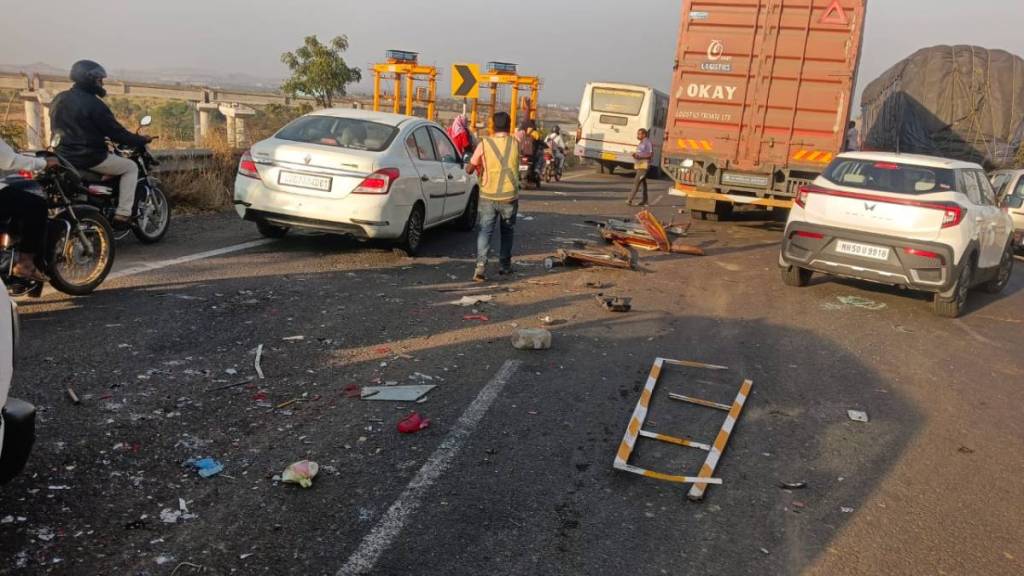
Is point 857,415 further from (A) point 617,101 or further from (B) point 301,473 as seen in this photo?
(A) point 617,101

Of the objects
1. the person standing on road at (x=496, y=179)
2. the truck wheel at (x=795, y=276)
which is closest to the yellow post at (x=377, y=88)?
the person standing on road at (x=496, y=179)

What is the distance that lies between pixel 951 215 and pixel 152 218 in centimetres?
855

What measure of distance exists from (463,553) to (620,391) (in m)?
2.34

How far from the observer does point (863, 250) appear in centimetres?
851

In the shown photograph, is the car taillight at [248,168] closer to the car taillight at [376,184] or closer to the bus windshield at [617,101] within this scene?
the car taillight at [376,184]

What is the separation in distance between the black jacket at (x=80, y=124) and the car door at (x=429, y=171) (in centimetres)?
323

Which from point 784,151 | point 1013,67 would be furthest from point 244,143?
point 1013,67

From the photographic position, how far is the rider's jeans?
7848 mm

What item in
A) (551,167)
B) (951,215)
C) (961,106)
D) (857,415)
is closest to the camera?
(857,415)

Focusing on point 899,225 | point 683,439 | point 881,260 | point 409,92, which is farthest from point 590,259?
point 409,92

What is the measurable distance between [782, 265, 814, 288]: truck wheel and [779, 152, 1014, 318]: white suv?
179mm

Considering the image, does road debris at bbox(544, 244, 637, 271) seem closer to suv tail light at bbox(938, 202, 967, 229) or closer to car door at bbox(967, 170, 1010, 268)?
suv tail light at bbox(938, 202, 967, 229)

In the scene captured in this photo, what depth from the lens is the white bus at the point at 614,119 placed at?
2795 centimetres

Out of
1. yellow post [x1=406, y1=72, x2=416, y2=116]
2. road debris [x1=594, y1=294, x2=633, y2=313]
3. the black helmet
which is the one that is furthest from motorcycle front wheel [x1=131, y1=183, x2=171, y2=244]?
yellow post [x1=406, y1=72, x2=416, y2=116]
